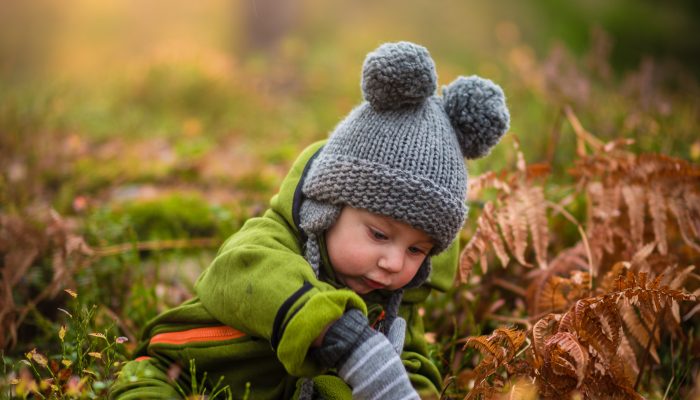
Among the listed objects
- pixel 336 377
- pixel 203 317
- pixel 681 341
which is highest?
pixel 203 317

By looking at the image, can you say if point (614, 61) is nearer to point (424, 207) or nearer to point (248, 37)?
point (248, 37)

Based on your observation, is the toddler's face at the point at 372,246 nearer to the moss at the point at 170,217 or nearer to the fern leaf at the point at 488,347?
the fern leaf at the point at 488,347

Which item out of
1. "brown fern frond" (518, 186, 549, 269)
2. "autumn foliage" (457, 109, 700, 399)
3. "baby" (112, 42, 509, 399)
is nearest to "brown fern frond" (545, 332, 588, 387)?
"autumn foliage" (457, 109, 700, 399)

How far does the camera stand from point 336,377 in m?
2.25

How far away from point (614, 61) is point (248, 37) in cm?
704

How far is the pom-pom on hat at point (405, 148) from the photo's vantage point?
214cm

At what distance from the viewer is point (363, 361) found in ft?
6.22

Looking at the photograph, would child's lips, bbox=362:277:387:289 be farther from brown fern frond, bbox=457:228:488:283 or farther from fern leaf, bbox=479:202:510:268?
fern leaf, bbox=479:202:510:268

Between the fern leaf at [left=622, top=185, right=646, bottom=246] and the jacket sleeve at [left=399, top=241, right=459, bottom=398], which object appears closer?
the jacket sleeve at [left=399, top=241, right=459, bottom=398]

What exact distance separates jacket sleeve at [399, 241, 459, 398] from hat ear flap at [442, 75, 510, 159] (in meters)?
0.56

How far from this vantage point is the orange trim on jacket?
7.31ft

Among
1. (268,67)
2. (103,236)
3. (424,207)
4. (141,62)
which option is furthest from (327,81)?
(424,207)

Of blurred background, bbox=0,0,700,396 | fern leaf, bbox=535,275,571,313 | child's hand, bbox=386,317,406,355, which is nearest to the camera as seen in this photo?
child's hand, bbox=386,317,406,355

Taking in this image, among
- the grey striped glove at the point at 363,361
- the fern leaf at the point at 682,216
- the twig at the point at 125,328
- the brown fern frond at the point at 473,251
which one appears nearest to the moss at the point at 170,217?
the twig at the point at 125,328
